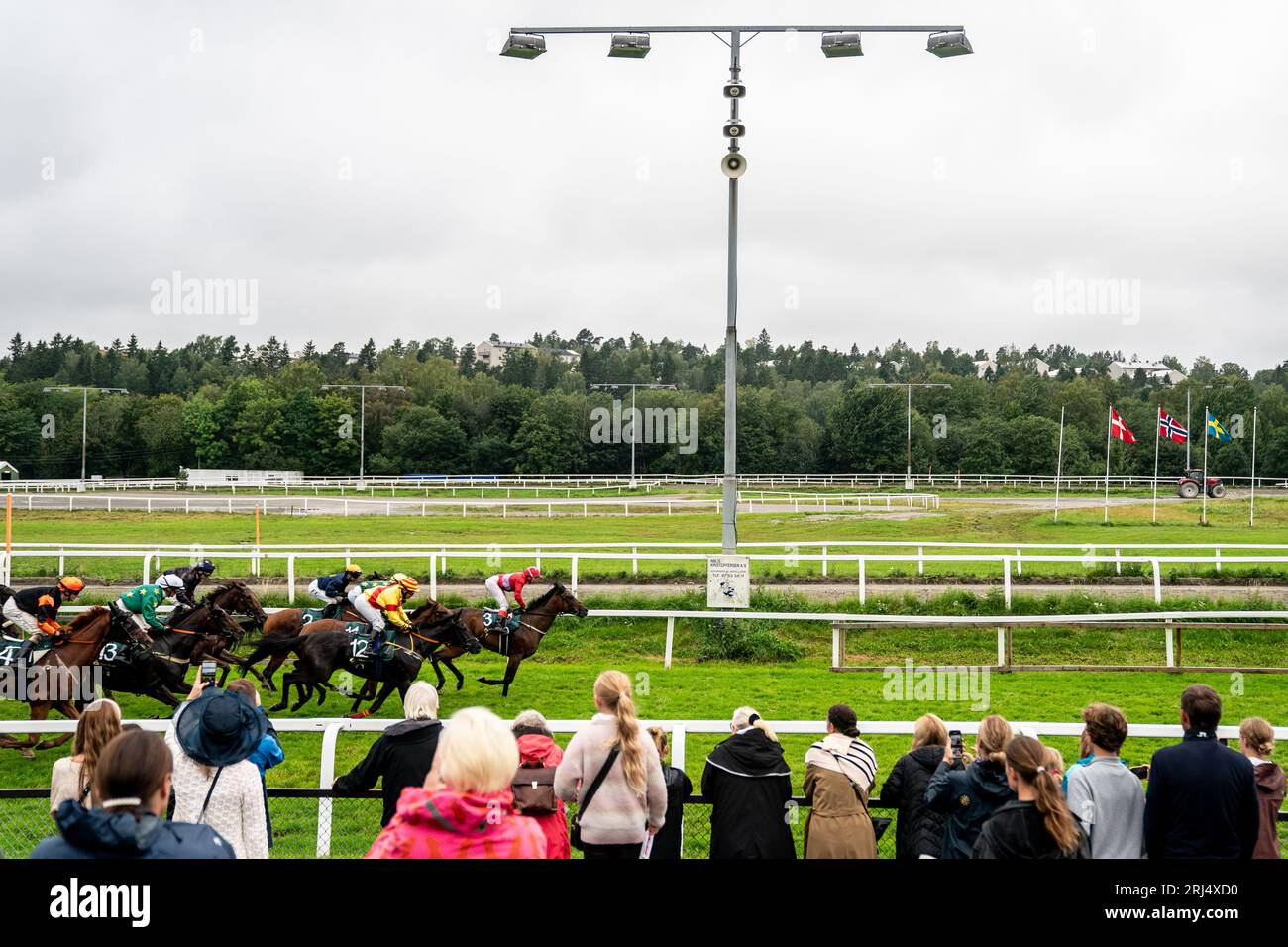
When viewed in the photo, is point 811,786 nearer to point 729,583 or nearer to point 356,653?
point 356,653

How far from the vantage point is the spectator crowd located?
3523 millimetres

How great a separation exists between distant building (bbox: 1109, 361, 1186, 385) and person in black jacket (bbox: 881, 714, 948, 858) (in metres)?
129

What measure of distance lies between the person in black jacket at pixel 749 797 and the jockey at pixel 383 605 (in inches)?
229

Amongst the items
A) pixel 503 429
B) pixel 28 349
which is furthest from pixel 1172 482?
pixel 28 349

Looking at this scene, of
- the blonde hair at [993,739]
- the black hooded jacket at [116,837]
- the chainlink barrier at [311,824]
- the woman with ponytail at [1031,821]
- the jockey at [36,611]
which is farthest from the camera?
the jockey at [36,611]

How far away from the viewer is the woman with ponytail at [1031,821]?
336 centimetres

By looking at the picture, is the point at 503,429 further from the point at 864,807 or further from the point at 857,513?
the point at 864,807

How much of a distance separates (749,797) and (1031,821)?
3.58 ft

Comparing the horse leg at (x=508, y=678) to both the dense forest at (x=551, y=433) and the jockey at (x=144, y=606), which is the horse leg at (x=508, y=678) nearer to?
the jockey at (x=144, y=606)

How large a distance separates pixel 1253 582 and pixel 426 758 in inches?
621

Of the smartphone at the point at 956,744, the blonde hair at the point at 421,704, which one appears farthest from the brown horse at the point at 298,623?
the smartphone at the point at 956,744

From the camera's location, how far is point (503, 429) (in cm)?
5978

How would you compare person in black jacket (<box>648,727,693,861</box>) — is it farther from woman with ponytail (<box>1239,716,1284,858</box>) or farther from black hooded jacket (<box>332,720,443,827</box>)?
woman with ponytail (<box>1239,716,1284,858</box>)

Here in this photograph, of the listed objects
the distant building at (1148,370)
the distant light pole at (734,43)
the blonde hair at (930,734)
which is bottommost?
the blonde hair at (930,734)
